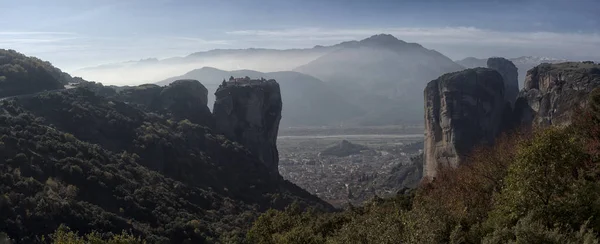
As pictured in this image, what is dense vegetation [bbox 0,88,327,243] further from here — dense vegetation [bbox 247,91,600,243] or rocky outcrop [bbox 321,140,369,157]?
rocky outcrop [bbox 321,140,369,157]

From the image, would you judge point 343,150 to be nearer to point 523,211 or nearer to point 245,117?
point 245,117

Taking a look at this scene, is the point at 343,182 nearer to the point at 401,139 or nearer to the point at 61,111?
the point at 61,111

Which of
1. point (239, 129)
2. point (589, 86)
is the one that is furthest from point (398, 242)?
point (239, 129)

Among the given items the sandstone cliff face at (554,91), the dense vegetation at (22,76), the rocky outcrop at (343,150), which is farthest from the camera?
the rocky outcrop at (343,150)

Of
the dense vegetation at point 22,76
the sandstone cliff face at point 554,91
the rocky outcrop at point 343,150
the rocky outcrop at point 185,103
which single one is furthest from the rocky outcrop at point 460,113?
the dense vegetation at point 22,76

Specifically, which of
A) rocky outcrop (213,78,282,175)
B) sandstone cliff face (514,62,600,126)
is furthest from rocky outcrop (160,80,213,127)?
sandstone cliff face (514,62,600,126)

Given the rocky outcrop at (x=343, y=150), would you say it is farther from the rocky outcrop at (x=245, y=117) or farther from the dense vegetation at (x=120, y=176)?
the dense vegetation at (x=120, y=176)
